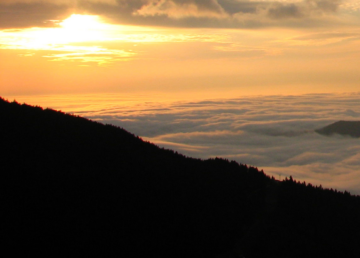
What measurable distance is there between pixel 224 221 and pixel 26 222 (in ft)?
32.7

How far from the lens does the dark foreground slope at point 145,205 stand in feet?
55.5

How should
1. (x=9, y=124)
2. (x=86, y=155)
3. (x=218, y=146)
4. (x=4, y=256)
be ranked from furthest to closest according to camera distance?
(x=218, y=146) → (x=9, y=124) → (x=86, y=155) → (x=4, y=256)

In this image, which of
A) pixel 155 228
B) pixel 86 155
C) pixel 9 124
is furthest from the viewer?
pixel 9 124

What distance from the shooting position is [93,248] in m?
16.2

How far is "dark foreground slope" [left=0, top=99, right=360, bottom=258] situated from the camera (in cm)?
Result: 1691

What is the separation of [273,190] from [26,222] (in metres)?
15.4

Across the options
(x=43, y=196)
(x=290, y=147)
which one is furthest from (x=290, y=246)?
(x=290, y=147)

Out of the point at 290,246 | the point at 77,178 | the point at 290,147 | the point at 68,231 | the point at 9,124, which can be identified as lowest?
the point at 290,147

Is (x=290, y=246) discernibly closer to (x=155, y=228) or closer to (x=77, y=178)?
(x=155, y=228)

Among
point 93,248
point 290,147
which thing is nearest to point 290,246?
point 93,248

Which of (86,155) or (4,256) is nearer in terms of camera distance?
(4,256)

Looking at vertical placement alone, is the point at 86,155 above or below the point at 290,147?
above

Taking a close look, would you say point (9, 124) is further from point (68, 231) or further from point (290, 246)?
point (290, 246)

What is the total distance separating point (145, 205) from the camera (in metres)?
19.9
